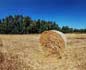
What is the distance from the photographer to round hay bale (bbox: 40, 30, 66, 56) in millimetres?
12305

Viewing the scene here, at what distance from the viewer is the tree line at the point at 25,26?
5550 cm

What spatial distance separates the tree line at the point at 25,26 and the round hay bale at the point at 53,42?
41.1 metres

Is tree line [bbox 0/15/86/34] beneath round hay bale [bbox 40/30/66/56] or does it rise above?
above

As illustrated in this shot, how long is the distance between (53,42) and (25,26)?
44.6 m

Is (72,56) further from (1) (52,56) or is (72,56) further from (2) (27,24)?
(2) (27,24)

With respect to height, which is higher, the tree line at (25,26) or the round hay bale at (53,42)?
the tree line at (25,26)

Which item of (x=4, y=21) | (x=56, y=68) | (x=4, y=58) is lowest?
(x=56, y=68)

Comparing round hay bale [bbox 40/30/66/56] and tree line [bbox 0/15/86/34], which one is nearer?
round hay bale [bbox 40/30/66/56]

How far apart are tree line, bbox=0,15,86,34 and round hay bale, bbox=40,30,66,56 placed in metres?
41.1

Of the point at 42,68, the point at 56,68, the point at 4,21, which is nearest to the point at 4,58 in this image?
the point at 42,68

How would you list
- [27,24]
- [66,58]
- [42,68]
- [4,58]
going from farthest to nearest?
[27,24], [66,58], [42,68], [4,58]

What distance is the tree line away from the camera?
55.5 metres

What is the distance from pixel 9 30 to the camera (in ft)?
191

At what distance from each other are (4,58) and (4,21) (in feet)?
181
